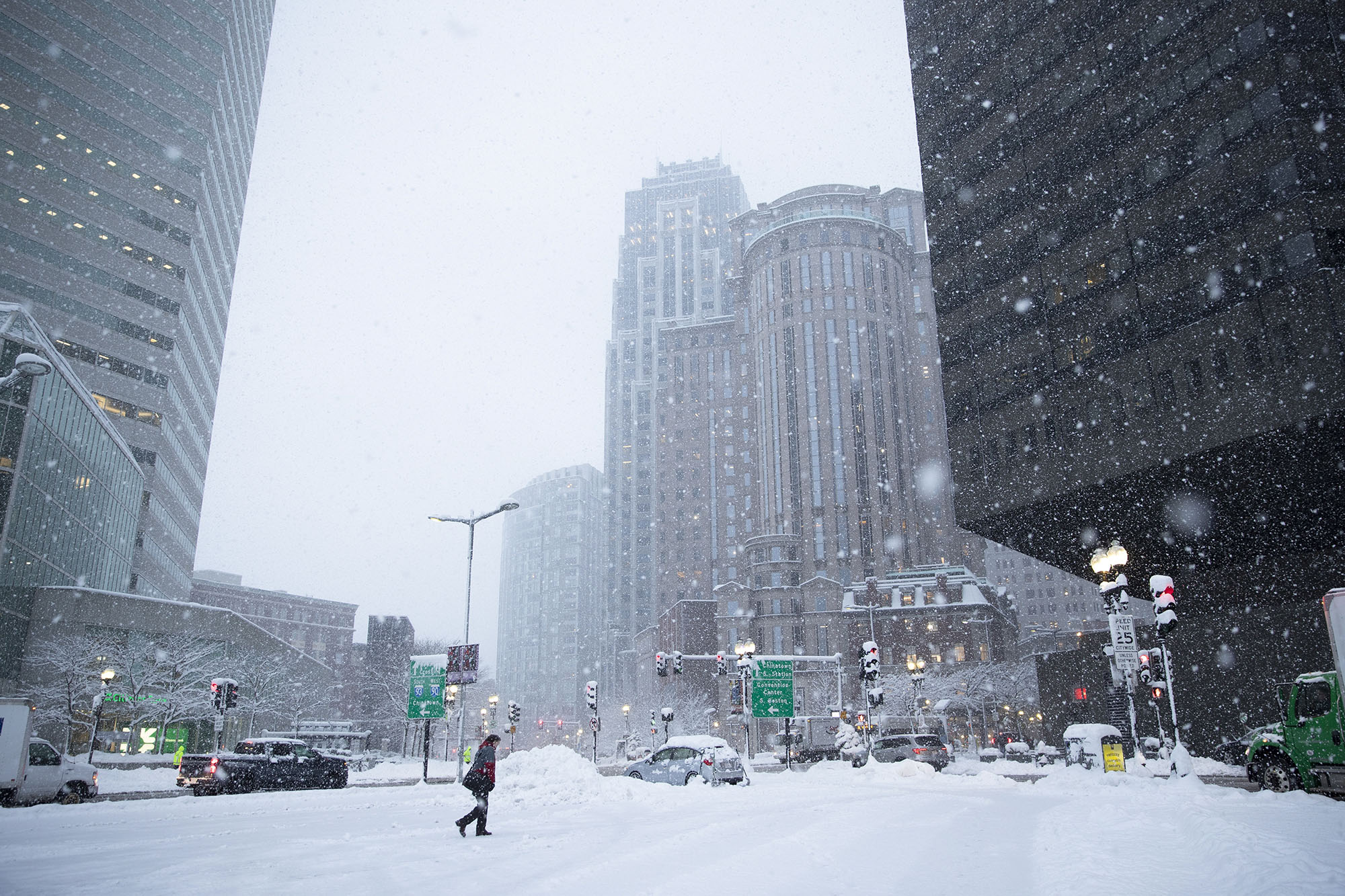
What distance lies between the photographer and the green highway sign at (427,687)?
32.2m

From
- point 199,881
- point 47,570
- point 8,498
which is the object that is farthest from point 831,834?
point 47,570

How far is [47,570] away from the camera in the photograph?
49.5 metres

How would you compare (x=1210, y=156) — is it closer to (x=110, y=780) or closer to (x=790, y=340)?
(x=110, y=780)

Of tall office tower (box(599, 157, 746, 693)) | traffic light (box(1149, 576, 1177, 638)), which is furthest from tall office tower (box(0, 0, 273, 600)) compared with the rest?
tall office tower (box(599, 157, 746, 693))

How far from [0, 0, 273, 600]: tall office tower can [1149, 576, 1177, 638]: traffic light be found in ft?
253

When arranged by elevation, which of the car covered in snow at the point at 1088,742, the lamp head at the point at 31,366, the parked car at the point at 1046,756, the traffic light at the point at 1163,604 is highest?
the lamp head at the point at 31,366

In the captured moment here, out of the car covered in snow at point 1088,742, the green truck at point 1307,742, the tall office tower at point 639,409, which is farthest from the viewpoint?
the tall office tower at point 639,409

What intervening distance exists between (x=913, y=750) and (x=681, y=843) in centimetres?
2874

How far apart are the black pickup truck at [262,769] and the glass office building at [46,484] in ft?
90.8

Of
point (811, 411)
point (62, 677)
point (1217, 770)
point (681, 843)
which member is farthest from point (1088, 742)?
point (811, 411)

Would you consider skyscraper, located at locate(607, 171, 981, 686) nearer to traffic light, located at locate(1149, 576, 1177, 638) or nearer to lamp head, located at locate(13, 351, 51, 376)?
traffic light, located at locate(1149, 576, 1177, 638)

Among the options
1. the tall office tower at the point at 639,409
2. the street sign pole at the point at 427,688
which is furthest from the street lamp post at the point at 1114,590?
the tall office tower at the point at 639,409

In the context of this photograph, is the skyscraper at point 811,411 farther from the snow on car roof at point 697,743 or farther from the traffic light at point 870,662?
the snow on car roof at point 697,743

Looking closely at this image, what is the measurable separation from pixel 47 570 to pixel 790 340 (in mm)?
89045
